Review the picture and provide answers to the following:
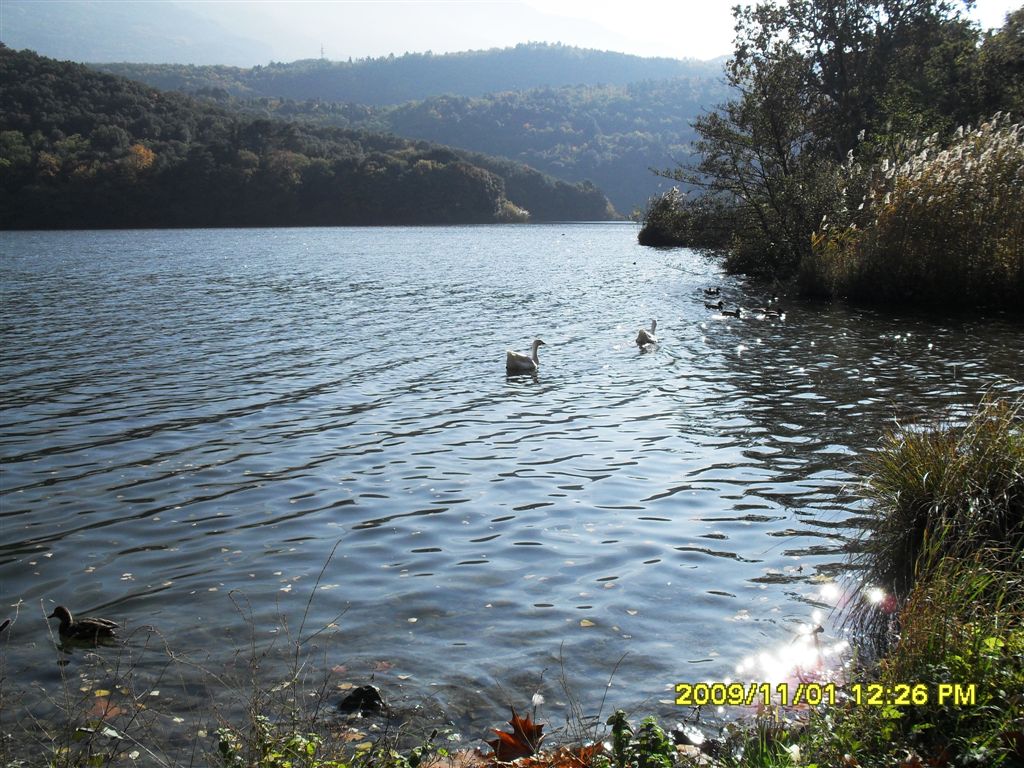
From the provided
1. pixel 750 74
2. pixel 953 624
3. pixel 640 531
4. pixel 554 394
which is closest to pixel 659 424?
pixel 554 394

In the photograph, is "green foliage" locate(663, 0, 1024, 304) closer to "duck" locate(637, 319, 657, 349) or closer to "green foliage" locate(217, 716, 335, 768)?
"duck" locate(637, 319, 657, 349)

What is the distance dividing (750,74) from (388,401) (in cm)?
2290

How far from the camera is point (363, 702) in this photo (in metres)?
5.16

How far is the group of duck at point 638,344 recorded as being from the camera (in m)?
16.3

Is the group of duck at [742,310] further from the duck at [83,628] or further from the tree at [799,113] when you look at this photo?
the duck at [83,628]

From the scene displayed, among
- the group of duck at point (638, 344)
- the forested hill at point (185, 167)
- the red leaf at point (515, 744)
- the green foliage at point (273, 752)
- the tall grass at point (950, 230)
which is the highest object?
the forested hill at point (185, 167)

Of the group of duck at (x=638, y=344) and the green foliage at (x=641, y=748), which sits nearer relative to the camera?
the green foliage at (x=641, y=748)

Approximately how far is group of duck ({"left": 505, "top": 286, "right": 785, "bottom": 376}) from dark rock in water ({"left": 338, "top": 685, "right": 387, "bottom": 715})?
11.3 m

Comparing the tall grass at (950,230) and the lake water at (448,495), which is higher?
the tall grass at (950,230)

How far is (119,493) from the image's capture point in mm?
9359

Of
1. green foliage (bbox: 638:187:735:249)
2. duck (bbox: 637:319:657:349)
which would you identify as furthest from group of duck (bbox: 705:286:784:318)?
green foliage (bbox: 638:187:735:249)

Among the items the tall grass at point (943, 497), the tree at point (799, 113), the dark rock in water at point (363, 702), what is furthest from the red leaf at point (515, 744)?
the tree at point (799, 113)
